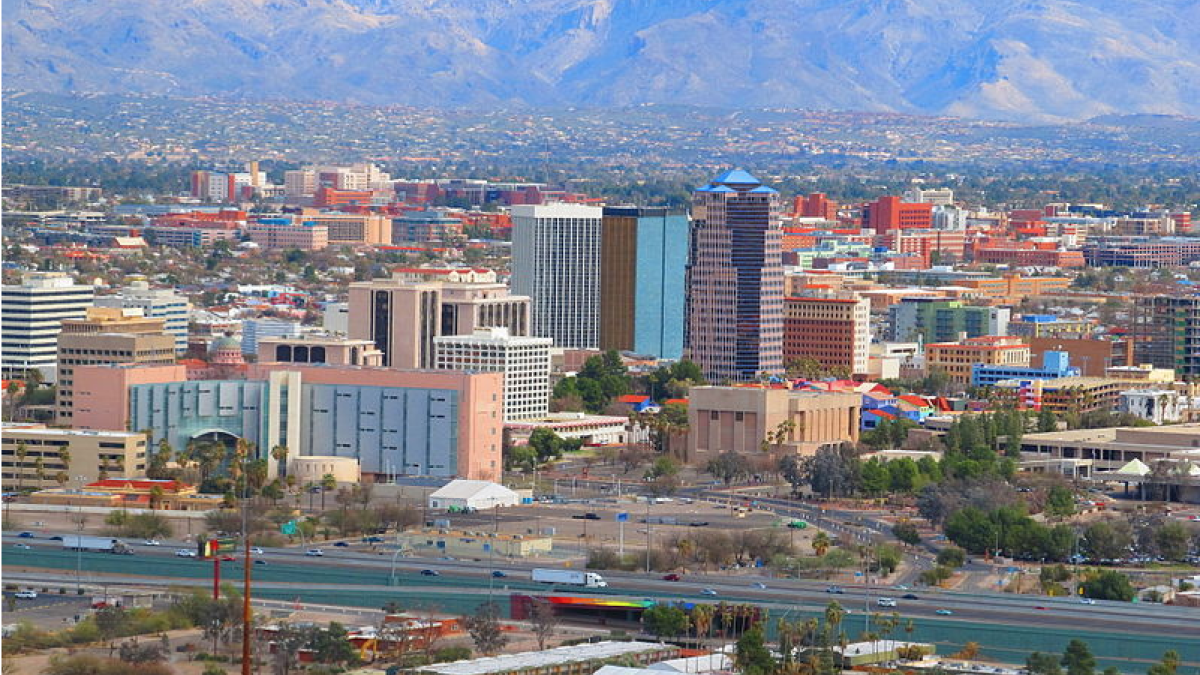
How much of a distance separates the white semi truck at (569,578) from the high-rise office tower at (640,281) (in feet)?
185

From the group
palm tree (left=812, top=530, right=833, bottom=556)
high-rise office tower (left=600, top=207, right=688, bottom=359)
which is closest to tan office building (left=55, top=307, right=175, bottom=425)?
palm tree (left=812, top=530, right=833, bottom=556)

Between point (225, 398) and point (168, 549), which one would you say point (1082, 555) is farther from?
point (225, 398)

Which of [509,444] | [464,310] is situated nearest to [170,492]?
[509,444]

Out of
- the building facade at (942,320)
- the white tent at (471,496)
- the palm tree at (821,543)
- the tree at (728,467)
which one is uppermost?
the building facade at (942,320)

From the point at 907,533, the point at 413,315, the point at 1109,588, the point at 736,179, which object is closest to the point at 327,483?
the point at 907,533

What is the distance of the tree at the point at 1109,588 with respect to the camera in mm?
60156

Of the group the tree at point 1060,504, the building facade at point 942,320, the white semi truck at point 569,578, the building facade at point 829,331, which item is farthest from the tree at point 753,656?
the building facade at point 942,320

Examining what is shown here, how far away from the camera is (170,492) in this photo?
74312 mm

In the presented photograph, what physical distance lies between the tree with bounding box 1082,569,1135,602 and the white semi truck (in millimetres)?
8635

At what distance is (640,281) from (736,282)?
38.9 ft

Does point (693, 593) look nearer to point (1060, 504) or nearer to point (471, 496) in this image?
point (471, 496)

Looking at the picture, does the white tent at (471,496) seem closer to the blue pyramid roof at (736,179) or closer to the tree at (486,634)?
the tree at (486,634)

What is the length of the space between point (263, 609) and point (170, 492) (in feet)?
57.3

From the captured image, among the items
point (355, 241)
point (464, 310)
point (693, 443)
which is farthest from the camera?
point (355, 241)
